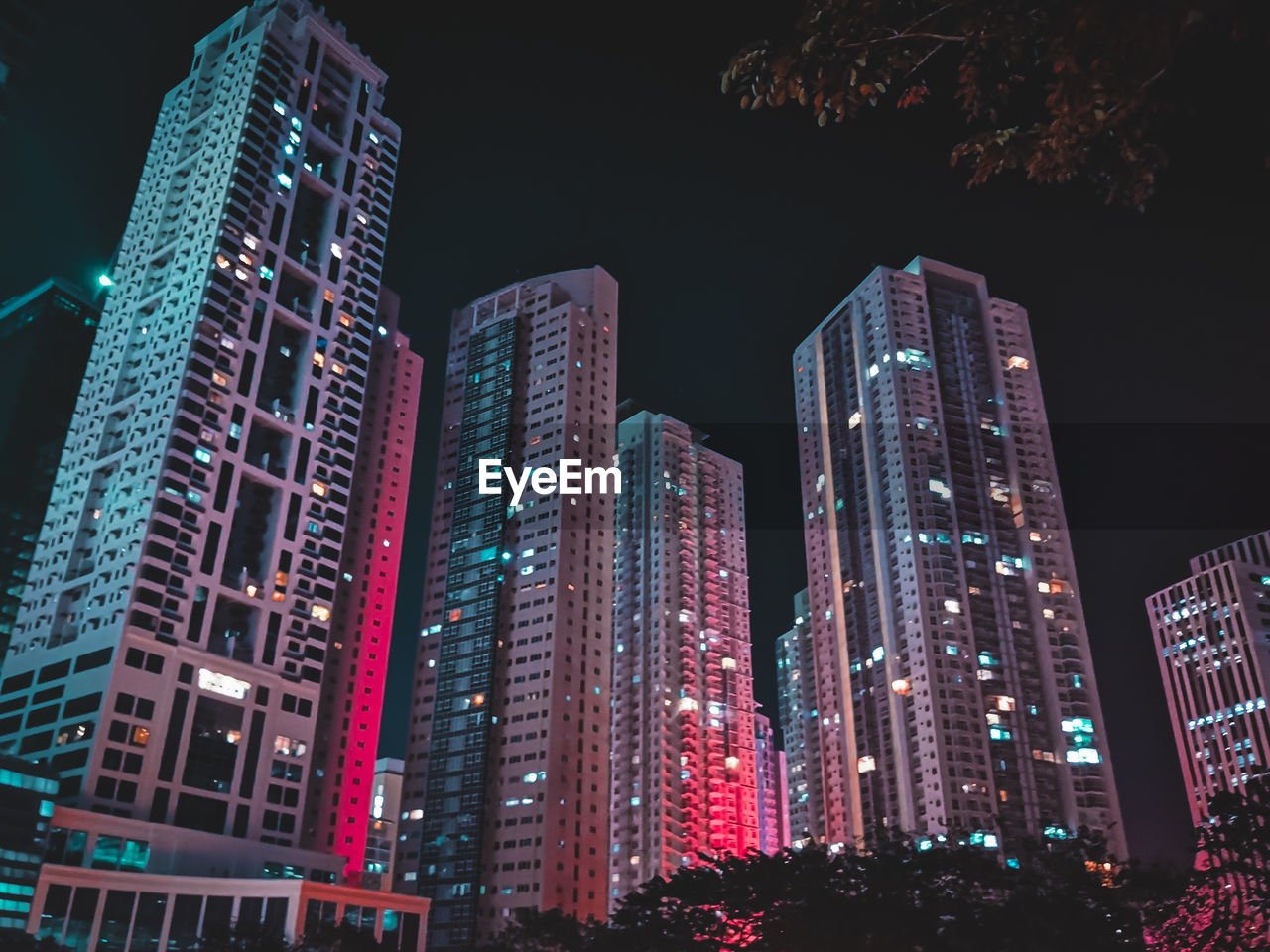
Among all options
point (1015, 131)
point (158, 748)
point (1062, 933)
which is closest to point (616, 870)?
point (158, 748)

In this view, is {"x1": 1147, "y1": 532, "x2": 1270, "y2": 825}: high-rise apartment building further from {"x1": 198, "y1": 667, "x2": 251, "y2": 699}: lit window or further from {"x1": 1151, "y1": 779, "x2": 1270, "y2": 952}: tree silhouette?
{"x1": 198, "y1": 667, "x2": 251, "y2": 699}: lit window

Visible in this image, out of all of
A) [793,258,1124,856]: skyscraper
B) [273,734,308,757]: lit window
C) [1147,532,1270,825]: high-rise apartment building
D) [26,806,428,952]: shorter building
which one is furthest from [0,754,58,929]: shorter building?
[1147,532,1270,825]: high-rise apartment building

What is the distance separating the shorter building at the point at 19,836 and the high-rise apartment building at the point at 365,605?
36.1m

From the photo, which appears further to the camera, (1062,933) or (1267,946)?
(1062,933)

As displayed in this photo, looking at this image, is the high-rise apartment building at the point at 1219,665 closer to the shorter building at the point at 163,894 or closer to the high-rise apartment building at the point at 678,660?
the high-rise apartment building at the point at 678,660

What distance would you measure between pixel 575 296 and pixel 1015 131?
399 feet

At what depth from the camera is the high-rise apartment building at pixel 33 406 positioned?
119m

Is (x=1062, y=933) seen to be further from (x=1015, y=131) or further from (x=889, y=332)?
(x=889, y=332)

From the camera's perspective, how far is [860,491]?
122m

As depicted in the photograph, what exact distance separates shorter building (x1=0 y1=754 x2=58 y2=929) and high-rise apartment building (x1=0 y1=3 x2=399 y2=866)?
14.8 feet

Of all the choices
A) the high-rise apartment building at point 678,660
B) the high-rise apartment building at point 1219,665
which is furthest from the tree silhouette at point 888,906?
the high-rise apartment building at point 1219,665

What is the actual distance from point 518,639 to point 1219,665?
4048 inches

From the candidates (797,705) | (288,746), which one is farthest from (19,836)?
(797,705)

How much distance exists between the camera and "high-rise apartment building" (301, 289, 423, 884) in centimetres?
10381
